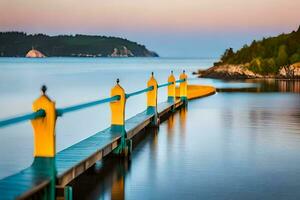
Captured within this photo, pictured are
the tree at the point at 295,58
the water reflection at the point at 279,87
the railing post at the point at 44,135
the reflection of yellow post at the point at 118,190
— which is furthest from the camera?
the tree at the point at 295,58

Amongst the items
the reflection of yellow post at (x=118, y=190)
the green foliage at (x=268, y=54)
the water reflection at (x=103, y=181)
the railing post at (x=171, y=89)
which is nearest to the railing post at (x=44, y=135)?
the water reflection at (x=103, y=181)

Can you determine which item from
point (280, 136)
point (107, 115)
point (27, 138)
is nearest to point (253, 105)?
point (107, 115)

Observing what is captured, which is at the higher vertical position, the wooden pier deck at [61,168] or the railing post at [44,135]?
the railing post at [44,135]

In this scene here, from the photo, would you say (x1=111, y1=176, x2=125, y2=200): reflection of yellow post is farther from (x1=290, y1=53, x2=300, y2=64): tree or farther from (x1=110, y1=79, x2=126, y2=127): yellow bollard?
(x1=290, y1=53, x2=300, y2=64): tree

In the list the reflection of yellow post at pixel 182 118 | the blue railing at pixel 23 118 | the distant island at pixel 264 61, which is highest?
the distant island at pixel 264 61

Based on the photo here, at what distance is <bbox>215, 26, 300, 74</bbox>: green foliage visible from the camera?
212 feet

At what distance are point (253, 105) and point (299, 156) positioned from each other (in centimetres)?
1213

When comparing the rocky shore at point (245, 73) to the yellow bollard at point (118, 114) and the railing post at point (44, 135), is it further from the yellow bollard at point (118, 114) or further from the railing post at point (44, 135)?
the railing post at point (44, 135)

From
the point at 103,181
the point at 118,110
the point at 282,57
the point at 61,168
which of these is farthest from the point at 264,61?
the point at 61,168

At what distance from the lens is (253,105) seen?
72.6ft

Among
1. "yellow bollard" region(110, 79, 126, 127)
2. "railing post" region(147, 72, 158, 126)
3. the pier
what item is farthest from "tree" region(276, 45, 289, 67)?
the pier

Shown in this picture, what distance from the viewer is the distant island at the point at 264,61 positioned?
62.1 m

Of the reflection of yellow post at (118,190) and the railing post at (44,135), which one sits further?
the reflection of yellow post at (118,190)

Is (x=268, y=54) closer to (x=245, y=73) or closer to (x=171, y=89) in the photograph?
(x=245, y=73)
